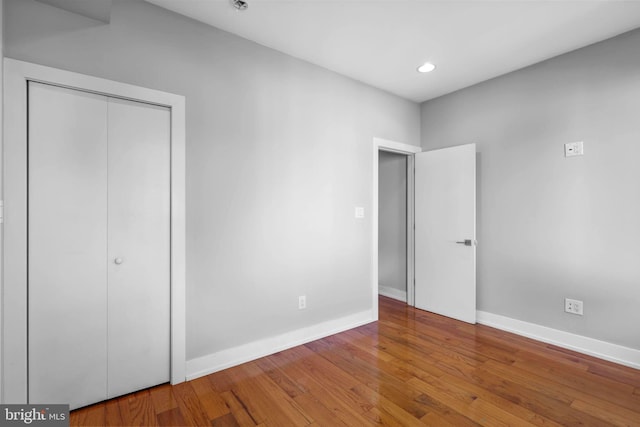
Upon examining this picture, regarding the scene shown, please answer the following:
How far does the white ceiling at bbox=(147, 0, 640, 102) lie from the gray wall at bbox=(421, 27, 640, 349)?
29 cm

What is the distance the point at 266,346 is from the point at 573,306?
2777mm

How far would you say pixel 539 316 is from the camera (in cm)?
287

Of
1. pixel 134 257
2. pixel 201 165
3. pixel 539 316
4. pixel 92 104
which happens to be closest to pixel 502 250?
pixel 539 316

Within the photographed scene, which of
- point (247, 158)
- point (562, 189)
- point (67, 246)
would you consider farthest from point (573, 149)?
point (67, 246)

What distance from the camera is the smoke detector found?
198cm

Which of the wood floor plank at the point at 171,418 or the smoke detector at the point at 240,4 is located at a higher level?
the smoke detector at the point at 240,4

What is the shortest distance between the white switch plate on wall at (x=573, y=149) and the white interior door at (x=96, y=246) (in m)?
3.41

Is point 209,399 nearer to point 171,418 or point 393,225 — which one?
point 171,418

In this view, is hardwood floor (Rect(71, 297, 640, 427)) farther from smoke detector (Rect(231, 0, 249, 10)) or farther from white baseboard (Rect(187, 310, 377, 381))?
smoke detector (Rect(231, 0, 249, 10))

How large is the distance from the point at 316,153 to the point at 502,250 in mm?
2244

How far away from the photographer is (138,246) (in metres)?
1.98

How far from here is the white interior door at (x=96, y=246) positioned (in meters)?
1.70

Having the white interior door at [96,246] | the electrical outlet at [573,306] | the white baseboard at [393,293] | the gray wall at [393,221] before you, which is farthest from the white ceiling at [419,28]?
the white baseboard at [393,293]

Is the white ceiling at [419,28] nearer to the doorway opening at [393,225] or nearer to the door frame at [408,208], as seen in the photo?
the door frame at [408,208]
